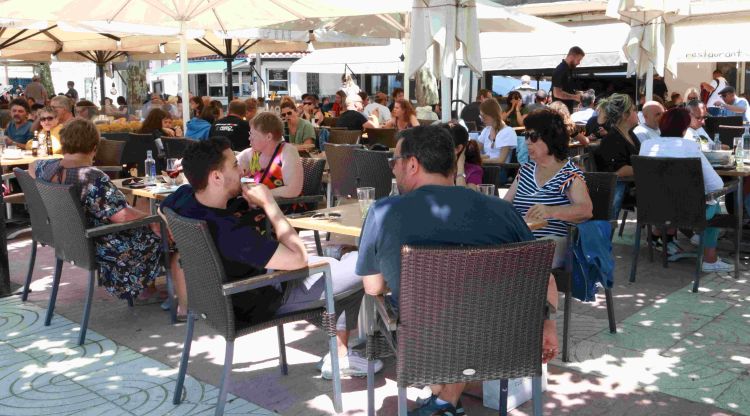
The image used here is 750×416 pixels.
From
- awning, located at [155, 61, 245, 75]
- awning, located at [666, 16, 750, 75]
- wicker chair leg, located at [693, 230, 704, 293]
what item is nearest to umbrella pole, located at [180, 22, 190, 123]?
wicker chair leg, located at [693, 230, 704, 293]

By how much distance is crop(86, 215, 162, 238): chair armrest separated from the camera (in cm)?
446

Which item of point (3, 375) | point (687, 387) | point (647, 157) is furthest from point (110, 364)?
point (647, 157)

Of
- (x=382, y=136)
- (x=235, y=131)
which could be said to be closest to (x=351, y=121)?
(x=382, y=136)

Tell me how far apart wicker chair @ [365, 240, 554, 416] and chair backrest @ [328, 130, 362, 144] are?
6.12 metres

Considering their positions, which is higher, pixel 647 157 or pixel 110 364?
pixel 647 157

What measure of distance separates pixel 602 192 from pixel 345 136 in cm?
459

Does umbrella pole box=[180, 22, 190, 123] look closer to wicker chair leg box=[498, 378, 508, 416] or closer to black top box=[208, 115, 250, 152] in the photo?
black top box=[208, 115, 250, 152]

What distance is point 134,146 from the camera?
336 inches

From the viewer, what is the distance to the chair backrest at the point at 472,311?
101 inches

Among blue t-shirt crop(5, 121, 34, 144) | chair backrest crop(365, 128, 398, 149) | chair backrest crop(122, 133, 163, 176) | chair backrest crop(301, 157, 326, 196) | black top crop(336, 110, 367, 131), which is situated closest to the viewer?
chair backrest crop(301, 157, 326, 196)

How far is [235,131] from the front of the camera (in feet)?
27.5

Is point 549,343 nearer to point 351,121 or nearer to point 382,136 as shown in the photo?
point 382,136

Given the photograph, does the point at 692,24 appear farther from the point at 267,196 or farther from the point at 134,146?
the point at 267,196

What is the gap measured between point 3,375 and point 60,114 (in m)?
4.81
